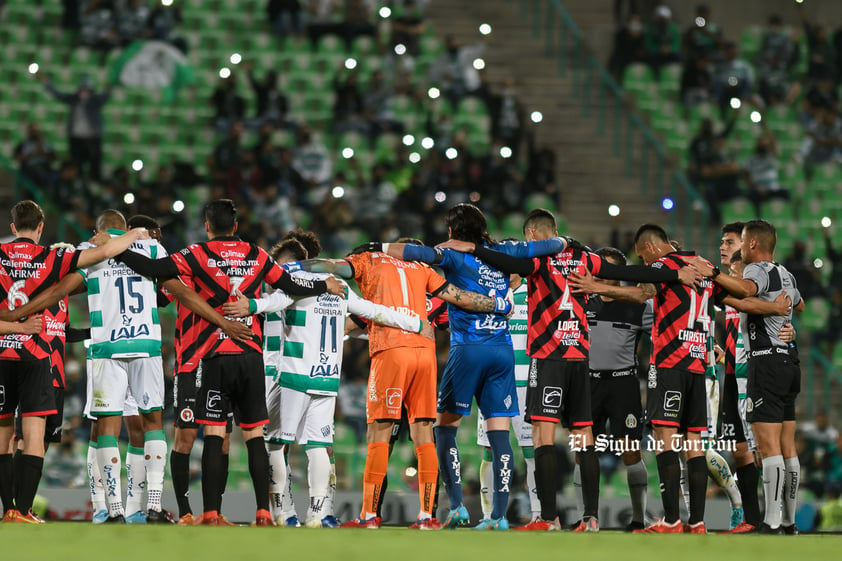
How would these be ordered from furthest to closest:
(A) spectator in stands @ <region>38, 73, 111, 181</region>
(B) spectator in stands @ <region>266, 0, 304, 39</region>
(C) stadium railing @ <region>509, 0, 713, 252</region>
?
(B) spectator in stands @ <region>266, 0, 304, 39</region>, (C) stadium railing @ <region>509, 0, 713, 252</region>, (A) spectator in stands @ <region>38, 73, 111, 181</region>

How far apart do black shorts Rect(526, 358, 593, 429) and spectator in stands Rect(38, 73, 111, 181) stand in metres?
10.4

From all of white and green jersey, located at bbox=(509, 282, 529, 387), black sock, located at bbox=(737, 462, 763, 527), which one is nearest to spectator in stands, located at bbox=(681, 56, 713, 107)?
white and green jersey, located at bbox=(509, 282, 529, 387)

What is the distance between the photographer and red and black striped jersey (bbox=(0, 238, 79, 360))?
9.10 metres

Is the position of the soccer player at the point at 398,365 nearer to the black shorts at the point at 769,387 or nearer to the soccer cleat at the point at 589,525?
the soccer cleat at the point at 589,525

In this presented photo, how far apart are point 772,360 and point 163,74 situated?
13.3 meters

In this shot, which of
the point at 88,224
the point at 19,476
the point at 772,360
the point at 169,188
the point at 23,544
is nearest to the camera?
the point at 23,544

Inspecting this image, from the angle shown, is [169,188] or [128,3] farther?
[128,3]

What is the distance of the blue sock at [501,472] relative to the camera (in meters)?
9.41

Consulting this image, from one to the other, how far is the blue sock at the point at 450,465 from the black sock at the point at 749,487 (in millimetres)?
2699

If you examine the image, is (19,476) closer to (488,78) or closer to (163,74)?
(163,74)

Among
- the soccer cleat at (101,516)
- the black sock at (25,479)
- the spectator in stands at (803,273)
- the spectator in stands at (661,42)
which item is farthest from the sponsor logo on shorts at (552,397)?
the spectator in stands at (661,42)

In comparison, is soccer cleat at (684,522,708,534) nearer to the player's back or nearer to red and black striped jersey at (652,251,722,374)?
red and black striped jersey at (652,251,722,374)

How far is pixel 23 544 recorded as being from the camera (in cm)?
605

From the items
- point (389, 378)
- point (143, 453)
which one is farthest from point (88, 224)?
point (389, 378)
